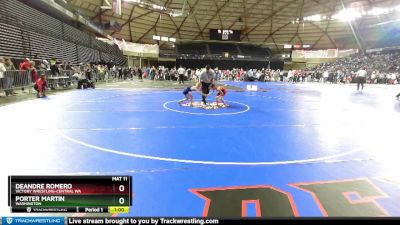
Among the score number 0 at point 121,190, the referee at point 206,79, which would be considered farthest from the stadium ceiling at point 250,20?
the score number 0 at point 121,190

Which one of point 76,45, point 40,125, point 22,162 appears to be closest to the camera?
point 22,162

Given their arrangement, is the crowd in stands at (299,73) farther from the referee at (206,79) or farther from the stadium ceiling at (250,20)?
the referee at (206,79)

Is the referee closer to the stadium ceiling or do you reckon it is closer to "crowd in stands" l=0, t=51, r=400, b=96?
"crowd in stands" l=0, t=51, r=400, b=96

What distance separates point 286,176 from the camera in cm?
393

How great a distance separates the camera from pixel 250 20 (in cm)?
4528

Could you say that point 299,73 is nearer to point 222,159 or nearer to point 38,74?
point 38,74

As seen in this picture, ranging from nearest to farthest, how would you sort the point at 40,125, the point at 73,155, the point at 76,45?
the point at 73,155 < the point at 40,125 < the point at 76,45

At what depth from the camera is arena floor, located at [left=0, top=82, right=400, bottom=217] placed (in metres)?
3.13

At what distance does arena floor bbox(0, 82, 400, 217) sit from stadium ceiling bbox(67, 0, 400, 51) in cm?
3097

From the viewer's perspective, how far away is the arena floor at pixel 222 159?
10.3 feet

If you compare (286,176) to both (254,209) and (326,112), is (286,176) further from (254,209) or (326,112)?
(326,112)

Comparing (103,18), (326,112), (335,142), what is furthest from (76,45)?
(335,142)

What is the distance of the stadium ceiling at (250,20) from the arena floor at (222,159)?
30974 mm

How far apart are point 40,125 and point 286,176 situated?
5852 mm
